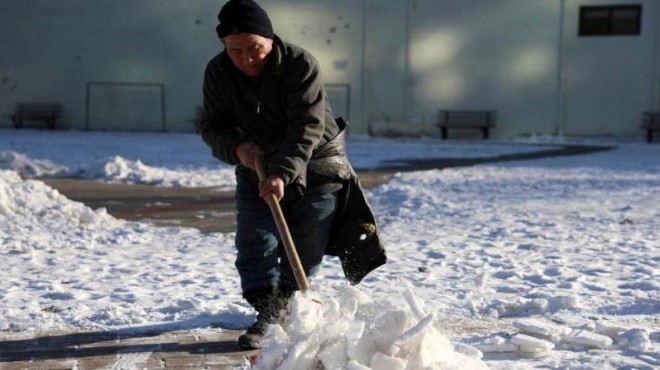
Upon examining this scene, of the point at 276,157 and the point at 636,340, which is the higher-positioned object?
the point at 276,157

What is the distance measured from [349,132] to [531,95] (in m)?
4.92

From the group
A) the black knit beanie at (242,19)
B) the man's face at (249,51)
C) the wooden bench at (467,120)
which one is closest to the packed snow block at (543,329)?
the man's face at (249,51)

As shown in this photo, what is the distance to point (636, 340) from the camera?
4121 mm

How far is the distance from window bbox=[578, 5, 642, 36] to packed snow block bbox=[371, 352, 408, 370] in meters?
21.1

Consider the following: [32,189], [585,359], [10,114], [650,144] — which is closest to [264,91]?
[585,359]

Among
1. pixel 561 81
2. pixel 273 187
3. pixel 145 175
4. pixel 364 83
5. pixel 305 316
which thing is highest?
pixel 561 81

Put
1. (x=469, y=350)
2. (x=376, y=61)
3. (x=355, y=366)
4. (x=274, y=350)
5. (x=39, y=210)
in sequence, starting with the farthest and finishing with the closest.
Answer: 1. (x=376, y=61)
2. (x=39, y=210)
3. (x=469, y=350)
4. (x=274, y=350)
5. (x=355, y=366)

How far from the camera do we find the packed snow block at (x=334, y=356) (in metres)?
2.93

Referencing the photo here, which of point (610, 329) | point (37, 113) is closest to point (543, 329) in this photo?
point (610, 329)

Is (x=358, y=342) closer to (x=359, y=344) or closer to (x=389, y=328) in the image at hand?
(x=359, y=344)

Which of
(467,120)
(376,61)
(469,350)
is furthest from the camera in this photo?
(376,61)

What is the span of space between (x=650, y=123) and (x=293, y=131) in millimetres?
20047

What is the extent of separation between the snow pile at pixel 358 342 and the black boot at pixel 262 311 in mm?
913

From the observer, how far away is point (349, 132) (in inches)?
952
